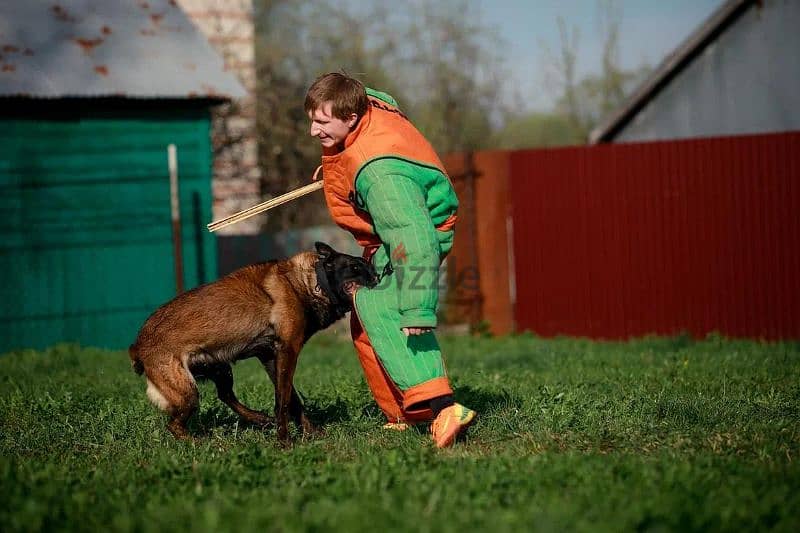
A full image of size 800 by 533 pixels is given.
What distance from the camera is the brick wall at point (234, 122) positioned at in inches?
747

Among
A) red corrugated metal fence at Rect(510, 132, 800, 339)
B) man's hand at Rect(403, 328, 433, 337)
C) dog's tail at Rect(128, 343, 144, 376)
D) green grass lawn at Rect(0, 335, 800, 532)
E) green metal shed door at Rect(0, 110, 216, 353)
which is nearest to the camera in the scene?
green grass lawn at Rect(0, 335, 800, 532)

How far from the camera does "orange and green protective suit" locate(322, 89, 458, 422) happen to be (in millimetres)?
5094

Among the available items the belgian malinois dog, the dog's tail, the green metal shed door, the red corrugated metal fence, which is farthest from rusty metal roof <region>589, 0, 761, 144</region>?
the dog's tail

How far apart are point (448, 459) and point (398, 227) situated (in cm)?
121

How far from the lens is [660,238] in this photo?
39.9 feet

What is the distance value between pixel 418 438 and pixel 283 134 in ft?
47.5

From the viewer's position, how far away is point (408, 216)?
511 centimetres

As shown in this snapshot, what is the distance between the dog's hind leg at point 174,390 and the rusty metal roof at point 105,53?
7.86m

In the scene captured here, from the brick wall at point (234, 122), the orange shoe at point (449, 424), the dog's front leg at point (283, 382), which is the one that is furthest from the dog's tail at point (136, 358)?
the brick wall at point (234, 122)

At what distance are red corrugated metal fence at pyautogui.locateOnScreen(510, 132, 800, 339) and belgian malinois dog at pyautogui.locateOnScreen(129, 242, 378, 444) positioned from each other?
23.0 feet

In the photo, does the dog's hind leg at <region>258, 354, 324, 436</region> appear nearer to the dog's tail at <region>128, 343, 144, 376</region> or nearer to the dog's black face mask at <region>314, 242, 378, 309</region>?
the dog's black face mask at <region>314, 242, 378, 309</region>

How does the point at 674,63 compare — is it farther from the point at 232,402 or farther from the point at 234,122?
the point at 232,402

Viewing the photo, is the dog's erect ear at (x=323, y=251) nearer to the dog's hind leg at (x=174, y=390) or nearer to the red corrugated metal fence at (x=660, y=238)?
the dog's hind leg at (x=174, y=390)

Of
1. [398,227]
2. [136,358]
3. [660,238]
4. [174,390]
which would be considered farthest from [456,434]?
[660,238]
